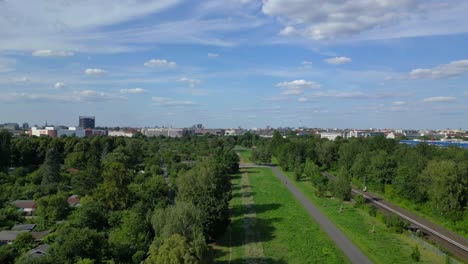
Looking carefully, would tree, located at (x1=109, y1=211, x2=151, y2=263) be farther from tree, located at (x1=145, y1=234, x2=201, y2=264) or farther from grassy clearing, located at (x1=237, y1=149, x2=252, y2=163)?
grassy clearing, located at (x1=237, y1=149, x2=252, y2=163)

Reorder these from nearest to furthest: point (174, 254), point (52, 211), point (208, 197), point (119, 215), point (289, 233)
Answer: point (174, 254)
point (208, 197)
point (289, 233)
point (119, 215)
point (52, 211)

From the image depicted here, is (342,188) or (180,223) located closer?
(180,223)

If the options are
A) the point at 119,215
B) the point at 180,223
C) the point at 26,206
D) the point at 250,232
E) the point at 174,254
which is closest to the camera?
the point at 174,254

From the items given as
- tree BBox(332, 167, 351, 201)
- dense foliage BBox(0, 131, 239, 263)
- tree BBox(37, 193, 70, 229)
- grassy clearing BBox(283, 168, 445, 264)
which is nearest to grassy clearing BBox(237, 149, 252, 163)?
dense foliage BBox(0, 131, 239, 263)

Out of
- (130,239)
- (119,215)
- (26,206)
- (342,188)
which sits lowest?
(26,206)

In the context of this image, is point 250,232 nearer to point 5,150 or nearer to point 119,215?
point 119,215

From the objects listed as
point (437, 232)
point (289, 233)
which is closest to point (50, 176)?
point (289, 233)

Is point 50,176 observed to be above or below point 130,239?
above

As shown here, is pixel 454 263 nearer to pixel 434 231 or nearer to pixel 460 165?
pixel 434 231
